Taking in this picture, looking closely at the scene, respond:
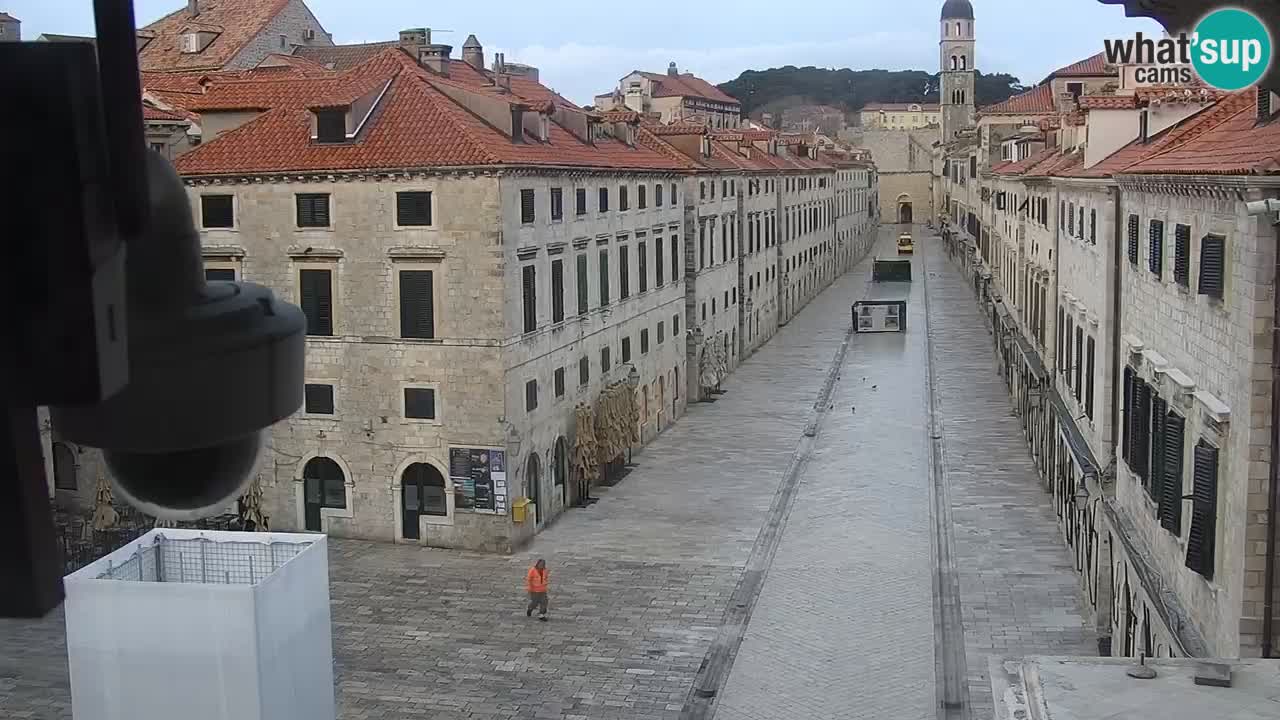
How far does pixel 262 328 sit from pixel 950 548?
2756cm

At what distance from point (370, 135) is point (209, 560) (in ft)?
48.1

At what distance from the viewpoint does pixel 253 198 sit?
30.4 meters

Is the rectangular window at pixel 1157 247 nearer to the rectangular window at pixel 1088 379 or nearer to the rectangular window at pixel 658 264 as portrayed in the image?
the rectangular window at pixel 1088 379

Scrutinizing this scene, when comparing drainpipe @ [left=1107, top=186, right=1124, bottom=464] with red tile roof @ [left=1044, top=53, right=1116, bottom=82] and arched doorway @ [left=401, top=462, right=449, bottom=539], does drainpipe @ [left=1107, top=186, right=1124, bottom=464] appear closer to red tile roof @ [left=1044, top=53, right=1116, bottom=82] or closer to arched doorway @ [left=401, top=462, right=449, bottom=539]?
arched doorway @ [left=401, top=462, right=449, bottom=539]

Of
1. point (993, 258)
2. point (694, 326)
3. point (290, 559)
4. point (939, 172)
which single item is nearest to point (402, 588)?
point (290, 559)

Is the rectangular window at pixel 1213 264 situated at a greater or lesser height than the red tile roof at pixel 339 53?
lesser

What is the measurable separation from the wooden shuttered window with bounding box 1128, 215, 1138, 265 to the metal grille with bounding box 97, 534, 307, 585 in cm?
1320

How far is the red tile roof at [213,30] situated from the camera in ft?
168

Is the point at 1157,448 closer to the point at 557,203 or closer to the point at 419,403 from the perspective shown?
the point at 419,403

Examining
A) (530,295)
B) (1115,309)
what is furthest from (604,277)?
(1115,309)

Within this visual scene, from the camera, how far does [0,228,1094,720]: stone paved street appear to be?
68.0 feet

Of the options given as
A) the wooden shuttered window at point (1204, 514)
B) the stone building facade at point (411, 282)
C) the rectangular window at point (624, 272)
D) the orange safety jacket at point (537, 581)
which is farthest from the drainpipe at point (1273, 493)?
the rectangular window at point (624, 272)

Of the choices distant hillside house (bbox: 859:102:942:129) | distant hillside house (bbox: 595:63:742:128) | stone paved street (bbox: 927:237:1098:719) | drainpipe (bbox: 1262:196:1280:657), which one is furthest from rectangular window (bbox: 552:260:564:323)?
Answer: distant hillside house (bbox: 859:102:942:129)

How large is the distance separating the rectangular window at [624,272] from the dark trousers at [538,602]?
15.0 m
